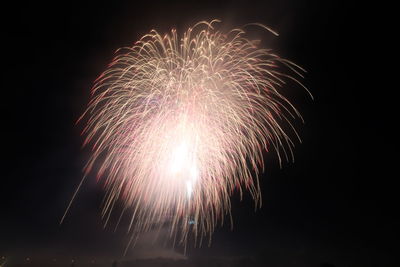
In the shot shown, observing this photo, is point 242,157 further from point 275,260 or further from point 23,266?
point 23,266

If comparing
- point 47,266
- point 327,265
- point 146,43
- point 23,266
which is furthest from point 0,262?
point 146,43

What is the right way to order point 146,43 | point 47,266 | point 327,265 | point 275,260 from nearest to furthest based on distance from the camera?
1. point 146,43
2. point 327,265
3. point 275,260
4. point 47,266

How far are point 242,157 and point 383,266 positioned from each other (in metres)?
86.8

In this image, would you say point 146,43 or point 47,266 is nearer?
point 146,43

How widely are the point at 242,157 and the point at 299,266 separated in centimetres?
16721

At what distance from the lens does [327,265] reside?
122 ft

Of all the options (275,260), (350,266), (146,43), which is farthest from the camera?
(275,260)

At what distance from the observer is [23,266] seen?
545ft

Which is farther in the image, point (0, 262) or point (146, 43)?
point (0, 262)

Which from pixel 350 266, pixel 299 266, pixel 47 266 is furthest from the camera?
pixel 47 266

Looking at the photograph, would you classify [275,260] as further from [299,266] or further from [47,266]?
[47,266]

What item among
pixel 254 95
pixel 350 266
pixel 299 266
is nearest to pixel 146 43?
pixel 254 95

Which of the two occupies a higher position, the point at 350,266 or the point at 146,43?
the point at 350,266

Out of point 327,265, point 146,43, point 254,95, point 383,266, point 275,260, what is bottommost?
point 327,265
